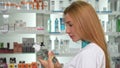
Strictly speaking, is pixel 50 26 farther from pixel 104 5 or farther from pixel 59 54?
pixel 104 5

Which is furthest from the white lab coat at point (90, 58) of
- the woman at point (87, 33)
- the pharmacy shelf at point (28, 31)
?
the pharmacy shelf at point (28, 31)

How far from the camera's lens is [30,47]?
4742 millimetres

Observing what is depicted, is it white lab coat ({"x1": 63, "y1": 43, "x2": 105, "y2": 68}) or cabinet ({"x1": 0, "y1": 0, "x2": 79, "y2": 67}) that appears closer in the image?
white lab coat ({"x1": 63, "y1": 43, "x2": 105, "y2": 68})

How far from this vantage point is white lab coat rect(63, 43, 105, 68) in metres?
1.60

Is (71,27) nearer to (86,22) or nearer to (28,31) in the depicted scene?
(86,22)

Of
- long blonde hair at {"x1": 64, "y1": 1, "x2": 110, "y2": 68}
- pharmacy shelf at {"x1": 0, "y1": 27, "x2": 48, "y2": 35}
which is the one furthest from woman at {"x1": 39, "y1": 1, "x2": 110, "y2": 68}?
pharmacy shelf at {"x1": 0, "y1": 27, "x2": 48, "y2": 35}

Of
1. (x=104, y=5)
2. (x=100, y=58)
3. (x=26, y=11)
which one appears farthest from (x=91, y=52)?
(x=104, y=5)

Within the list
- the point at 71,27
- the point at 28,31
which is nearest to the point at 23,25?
the point at 28,31

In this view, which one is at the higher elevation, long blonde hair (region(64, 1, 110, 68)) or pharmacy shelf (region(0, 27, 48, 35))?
long blonde hair (region(64, 1, 110, 68))

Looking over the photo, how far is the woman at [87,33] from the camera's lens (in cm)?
158

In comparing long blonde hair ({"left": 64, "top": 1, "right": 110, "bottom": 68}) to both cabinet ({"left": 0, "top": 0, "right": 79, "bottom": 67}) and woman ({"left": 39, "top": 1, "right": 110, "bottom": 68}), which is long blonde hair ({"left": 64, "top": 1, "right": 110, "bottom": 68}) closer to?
woman ({"left": 39, "top": 1, "right": 110, "bottom": 68})

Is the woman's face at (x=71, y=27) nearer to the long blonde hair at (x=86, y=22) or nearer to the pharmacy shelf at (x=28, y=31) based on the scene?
the long blonde hair at (x=86, y=22)

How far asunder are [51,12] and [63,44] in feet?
1.94

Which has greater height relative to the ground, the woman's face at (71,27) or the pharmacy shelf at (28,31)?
the woman's face at (71,27)
